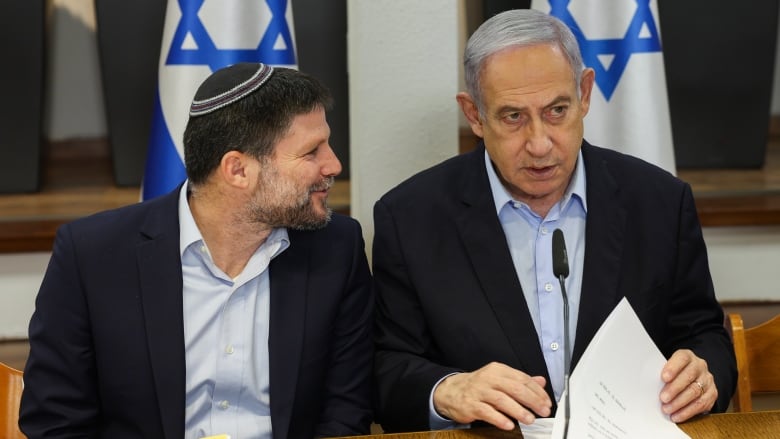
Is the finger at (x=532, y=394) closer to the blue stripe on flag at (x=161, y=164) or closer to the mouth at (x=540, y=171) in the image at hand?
the mouth at (x=540, y=171)

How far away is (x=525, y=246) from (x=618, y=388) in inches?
23.1

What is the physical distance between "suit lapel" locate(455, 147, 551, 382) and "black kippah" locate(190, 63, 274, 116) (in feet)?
1.88

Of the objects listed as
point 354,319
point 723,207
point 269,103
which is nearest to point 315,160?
point 269,103

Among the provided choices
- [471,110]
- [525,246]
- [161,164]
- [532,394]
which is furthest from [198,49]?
[532,394]

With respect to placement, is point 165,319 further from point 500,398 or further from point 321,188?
point 500,398

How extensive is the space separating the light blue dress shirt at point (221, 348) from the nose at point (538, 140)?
24.6 inches

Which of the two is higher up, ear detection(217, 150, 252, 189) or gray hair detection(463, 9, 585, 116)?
gray hair detection(463, 9, 585, 116)

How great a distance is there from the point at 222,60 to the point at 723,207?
205 cm

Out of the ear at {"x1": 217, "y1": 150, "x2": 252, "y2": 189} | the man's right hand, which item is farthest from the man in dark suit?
the ear at {"x1": 217, "y1": 150, "x2": 252, "y2": 189}

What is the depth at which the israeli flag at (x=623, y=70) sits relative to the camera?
319 centimetres

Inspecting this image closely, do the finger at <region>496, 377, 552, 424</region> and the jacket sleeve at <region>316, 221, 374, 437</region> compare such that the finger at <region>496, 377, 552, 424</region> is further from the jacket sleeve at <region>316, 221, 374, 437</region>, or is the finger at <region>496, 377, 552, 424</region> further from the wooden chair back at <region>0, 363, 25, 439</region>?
the wooden chair back at <region>0, 363, 25, 439</region>

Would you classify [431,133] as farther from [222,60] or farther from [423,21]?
[222,60]

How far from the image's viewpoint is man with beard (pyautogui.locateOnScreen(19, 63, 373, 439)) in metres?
2.08

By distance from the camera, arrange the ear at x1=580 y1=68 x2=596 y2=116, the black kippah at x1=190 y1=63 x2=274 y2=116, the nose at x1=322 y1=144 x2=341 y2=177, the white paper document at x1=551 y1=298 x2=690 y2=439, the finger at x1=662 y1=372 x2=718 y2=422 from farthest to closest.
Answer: the ear at x1=580 y1=68 x2=596 y2=116, the nose at x1=322 y1=144 x2=341 y2=177, the black kippah at x1=190 y1=63 x2=274 y2=116, the finger at x1=662 y1=372 x2=718 y2=422, the white paper document at x1=551 y1=298 x2=690 y2=439
